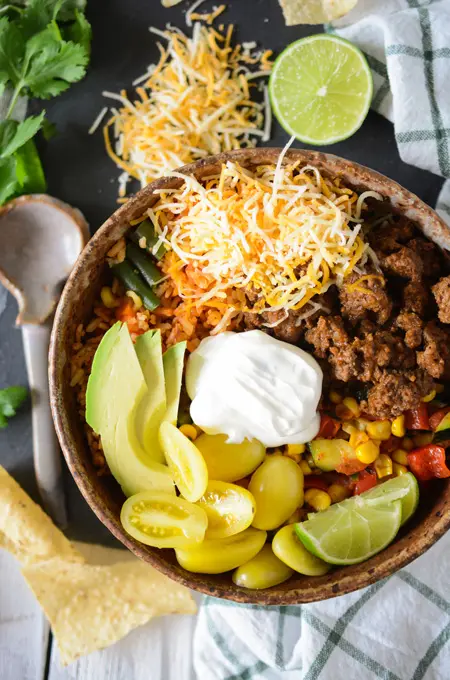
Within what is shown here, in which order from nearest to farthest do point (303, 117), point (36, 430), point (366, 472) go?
1. point (366, 472)
2. point (303, 117)
3. point (36, 430)

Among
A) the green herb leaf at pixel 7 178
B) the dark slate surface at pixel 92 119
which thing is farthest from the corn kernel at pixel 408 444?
the green herb leaf at pixel 7 178

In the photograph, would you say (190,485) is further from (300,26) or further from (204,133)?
(300,26)

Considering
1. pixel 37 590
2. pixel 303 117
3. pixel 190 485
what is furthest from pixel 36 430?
pixel 303 117

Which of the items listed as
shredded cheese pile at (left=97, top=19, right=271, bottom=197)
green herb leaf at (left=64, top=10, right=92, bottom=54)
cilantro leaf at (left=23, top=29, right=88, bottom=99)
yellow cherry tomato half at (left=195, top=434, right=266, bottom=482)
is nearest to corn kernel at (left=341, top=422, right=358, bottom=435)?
yellow cherry tomato half at (left=195, top=434, right=266, bottom=482)

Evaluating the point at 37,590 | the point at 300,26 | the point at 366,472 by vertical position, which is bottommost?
the point at 37,590

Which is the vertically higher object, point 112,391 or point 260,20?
point 260,20

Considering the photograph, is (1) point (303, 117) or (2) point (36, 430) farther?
(2) point (36, 430)

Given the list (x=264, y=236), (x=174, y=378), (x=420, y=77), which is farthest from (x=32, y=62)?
(x=420, y=77)
